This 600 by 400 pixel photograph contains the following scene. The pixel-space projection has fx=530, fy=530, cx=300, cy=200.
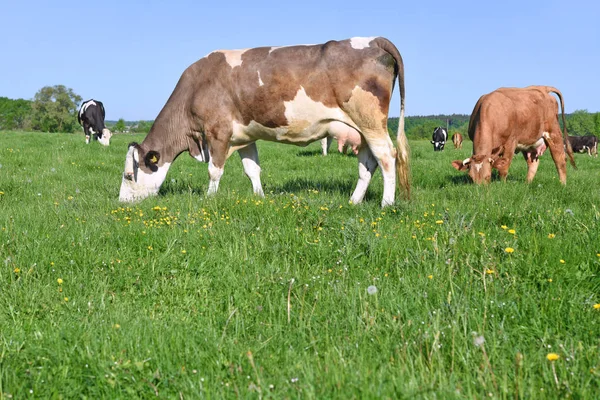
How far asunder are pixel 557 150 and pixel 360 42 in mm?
6031

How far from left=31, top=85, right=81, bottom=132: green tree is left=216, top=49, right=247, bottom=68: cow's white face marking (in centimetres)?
10087

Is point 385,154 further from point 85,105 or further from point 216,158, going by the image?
point 85,105

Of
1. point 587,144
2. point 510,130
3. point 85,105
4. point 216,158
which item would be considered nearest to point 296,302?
point 216,158

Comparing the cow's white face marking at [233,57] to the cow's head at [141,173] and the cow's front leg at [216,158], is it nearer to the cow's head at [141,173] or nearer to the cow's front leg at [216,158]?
the cow's front leg at [216,158]

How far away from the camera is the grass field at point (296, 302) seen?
8.46ft

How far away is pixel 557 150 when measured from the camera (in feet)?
36.9

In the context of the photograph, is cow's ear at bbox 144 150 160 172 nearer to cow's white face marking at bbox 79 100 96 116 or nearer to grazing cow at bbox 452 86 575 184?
grazing cow at bbox 452 86 575 184

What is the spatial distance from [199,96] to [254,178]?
158 centimetres

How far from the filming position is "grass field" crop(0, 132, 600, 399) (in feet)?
8.46

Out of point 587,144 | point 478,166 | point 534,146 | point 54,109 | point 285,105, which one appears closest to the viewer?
point 285,105

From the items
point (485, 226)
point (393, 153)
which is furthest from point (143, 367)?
point (393, 153)

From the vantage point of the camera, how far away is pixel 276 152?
17.0m

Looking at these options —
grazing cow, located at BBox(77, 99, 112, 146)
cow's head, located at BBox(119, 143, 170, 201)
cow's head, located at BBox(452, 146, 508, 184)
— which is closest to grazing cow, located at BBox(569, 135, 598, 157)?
grazing cow, located at BBox(77, 99, 112, 146)

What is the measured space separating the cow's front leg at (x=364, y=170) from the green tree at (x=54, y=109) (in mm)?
102021
